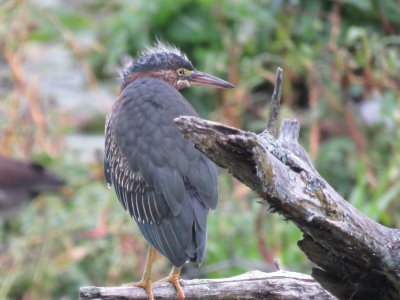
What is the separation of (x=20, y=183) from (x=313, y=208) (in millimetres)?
5612

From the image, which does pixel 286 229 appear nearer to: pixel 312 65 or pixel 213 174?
pixel 312 65

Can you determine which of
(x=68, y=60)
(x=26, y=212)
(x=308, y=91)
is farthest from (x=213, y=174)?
(x=68, y=60)

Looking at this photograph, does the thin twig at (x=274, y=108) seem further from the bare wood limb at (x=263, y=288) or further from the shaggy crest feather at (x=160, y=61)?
the shaggy crest feather at (x=160, y=61)

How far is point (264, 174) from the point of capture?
13.0ft

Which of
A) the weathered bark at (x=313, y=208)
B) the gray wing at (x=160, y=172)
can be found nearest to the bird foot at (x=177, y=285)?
the gray wing at (x=160, y=172)

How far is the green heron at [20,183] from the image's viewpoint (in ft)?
30.1

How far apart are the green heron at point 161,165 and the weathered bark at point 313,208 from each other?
0.86m

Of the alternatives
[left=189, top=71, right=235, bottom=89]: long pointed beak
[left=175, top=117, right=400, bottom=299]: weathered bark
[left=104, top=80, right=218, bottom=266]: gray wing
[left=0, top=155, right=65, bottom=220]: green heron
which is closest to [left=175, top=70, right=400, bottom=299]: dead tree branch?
[left=175, top=117, right=400, bottom=299]: weathered bark

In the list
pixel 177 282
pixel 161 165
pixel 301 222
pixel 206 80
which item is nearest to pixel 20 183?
pixel 206 80

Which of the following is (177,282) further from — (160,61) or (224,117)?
(224,117)

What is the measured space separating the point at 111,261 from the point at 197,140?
4.80m

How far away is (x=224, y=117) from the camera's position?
31.0 feet

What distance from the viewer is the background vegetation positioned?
28.0ft

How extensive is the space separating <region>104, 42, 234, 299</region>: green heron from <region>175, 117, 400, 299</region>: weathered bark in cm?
86
